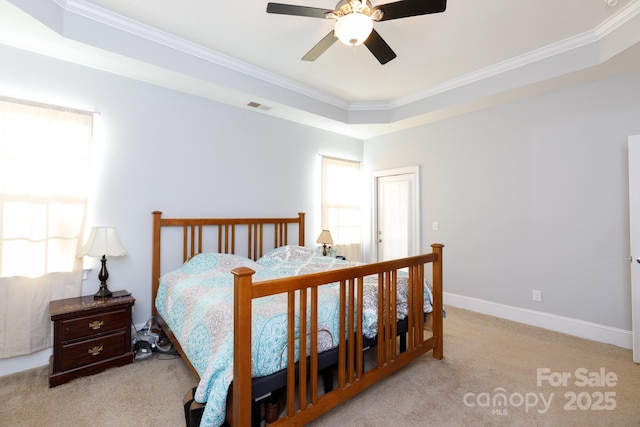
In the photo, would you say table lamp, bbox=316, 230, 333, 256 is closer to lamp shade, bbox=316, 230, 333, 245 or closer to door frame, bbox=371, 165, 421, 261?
lamp shade, bbox=316, 230, 333, 245

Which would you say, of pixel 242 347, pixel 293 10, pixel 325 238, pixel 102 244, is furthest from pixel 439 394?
pixel 102 244

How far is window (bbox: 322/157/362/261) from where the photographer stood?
456 centimetres

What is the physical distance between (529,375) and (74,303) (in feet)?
11.8

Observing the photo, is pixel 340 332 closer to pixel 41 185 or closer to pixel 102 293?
pixel 102 293

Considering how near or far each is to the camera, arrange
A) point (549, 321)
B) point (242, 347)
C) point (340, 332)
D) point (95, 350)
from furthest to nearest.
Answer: point (549, 321), point (95, 350), point (340, 332), point (242, 347)

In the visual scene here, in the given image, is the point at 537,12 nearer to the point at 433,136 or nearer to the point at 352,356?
the point at 433,136

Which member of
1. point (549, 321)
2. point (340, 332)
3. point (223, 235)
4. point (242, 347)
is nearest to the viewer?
point (242, 347)

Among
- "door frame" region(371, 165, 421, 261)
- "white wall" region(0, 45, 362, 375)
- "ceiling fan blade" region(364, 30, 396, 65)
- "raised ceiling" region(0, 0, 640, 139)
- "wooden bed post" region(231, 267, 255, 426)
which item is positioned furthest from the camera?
"door frame" region(371, 165, 421, 261)

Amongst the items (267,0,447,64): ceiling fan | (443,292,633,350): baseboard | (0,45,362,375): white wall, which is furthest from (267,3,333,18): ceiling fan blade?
(443,292,633,350): baseboard

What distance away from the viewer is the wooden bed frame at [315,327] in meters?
1.38

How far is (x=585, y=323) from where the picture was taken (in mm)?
2959

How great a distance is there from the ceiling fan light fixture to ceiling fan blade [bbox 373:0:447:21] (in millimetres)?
125

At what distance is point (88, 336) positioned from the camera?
7.46ft

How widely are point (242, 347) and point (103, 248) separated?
1817 mm
